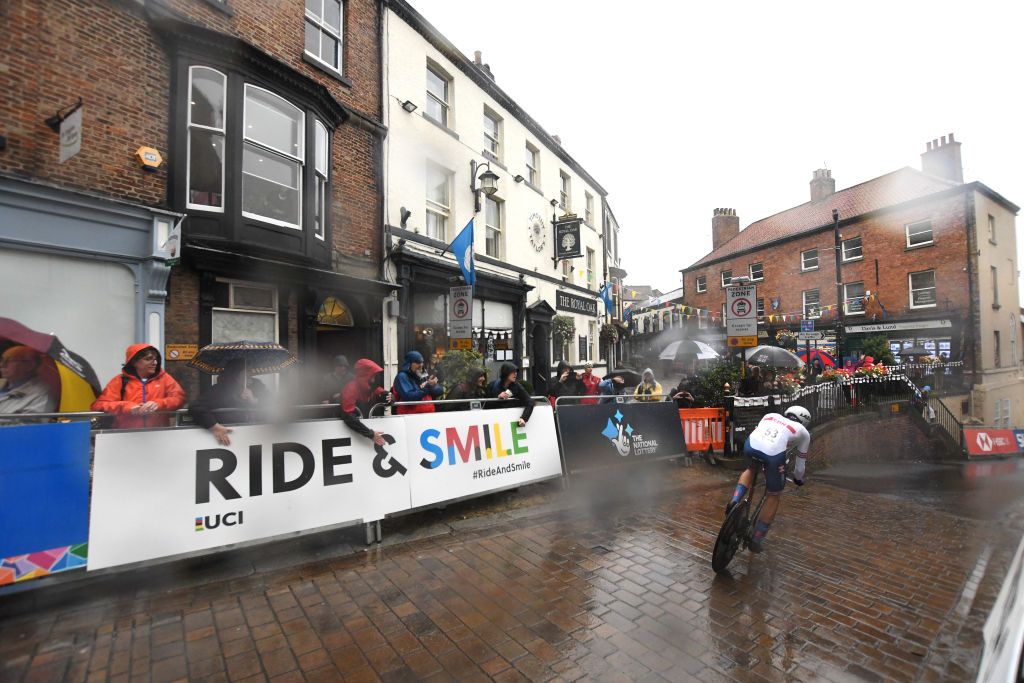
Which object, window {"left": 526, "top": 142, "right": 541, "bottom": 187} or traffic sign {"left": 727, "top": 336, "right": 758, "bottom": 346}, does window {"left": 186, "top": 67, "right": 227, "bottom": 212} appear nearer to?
traffic sign {"left": 727, "top": 336, "right": 758, "bottom": 346}

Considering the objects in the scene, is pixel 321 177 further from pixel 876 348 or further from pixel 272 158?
pixel 876 348

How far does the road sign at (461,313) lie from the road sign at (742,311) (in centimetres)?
532

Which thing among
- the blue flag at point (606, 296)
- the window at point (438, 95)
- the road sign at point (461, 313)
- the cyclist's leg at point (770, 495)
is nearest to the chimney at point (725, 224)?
the blue flag at point (606, 296)

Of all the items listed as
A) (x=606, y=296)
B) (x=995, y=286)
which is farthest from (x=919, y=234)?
(x=606, y=296)

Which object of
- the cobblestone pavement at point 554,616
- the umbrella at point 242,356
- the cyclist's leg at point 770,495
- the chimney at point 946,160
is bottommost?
the cobblestone pavement at point 554,616

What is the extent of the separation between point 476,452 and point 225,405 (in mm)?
2720

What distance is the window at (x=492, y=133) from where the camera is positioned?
1444 cm

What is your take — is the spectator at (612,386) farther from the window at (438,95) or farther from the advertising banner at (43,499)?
the window at (438,95)

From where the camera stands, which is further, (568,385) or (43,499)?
(568,385)

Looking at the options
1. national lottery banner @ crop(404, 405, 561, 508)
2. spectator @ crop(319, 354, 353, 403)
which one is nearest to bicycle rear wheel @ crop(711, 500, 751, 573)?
national lottery banner @ crop(404, 405, 561, 508)

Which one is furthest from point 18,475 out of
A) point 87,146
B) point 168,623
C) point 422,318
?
point 422,318

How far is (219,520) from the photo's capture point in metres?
3.81

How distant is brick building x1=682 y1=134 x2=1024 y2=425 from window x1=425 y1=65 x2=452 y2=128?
15.2 meters

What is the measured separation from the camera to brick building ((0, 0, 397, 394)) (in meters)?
5.82
